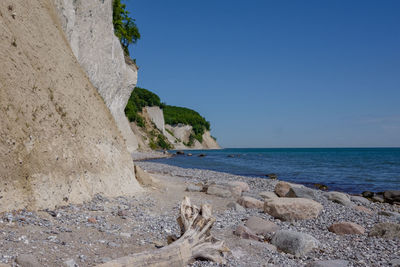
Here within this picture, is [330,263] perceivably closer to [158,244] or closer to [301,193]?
[158,244]

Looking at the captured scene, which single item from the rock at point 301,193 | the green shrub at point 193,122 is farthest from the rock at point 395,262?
the green shrub at point 193,122

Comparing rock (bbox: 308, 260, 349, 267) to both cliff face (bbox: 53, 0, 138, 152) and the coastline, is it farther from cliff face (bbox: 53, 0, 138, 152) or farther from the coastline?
cliff face (bbox: 53, 0, 138, 152)

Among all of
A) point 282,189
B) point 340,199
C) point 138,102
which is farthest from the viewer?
point 138,102

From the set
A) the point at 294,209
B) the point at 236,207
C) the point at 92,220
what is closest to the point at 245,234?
the point at 294,209

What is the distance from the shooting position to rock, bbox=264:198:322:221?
392 inches

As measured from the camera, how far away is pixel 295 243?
278 inches

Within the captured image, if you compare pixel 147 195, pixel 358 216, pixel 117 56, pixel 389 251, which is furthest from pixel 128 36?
pixel 389 251

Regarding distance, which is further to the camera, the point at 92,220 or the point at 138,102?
the point at 138,102

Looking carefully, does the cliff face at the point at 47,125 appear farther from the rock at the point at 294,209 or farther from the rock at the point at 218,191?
the rock at the point at 294,209

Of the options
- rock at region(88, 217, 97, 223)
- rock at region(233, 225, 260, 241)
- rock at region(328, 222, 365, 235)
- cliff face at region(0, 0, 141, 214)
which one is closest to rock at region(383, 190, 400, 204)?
rock at region(328, 222, 365, 235)

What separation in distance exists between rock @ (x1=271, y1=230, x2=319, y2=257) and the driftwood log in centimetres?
179

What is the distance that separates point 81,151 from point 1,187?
8.97 ft

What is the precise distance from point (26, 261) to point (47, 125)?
4.33 metres

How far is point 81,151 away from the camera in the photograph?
9.08 m
